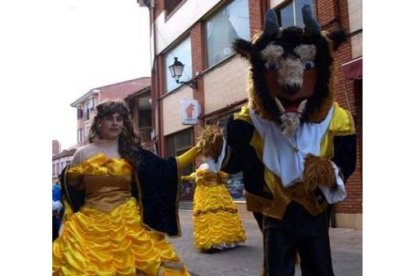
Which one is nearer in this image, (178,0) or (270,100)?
(270,100)

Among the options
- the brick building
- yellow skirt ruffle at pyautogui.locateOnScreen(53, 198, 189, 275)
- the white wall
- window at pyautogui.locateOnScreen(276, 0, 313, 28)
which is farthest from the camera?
the white wall

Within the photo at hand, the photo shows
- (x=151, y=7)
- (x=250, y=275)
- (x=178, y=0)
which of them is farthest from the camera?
(x=151, y=7)

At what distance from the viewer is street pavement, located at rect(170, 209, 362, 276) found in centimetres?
362

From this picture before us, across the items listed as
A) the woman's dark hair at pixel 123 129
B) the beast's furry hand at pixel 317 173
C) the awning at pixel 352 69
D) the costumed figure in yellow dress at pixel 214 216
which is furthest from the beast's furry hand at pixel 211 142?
the costumed figure in yellow dress at pixel 214 216

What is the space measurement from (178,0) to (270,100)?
1053 cm

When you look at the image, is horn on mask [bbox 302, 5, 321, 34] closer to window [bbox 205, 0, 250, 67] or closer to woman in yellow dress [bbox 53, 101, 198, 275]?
woman in yellow dress [bbox 53, 101, 198, 275]

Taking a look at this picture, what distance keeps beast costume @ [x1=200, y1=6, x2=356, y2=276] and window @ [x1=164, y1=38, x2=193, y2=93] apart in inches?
356

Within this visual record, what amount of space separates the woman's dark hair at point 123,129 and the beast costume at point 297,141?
2.99 ft

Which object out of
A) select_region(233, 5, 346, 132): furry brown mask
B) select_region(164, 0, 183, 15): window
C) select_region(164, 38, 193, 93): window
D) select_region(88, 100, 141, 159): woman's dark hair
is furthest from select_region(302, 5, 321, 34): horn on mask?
select_region(164, 0, 183, 15): window

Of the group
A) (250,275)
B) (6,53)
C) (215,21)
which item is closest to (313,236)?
(6,53)

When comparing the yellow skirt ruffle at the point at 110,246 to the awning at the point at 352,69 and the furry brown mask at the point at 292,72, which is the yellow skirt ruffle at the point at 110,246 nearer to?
the furry brown mask at the point at 292,72

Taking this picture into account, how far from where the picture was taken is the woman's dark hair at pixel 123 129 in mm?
3156

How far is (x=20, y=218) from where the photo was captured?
65.1 inches
